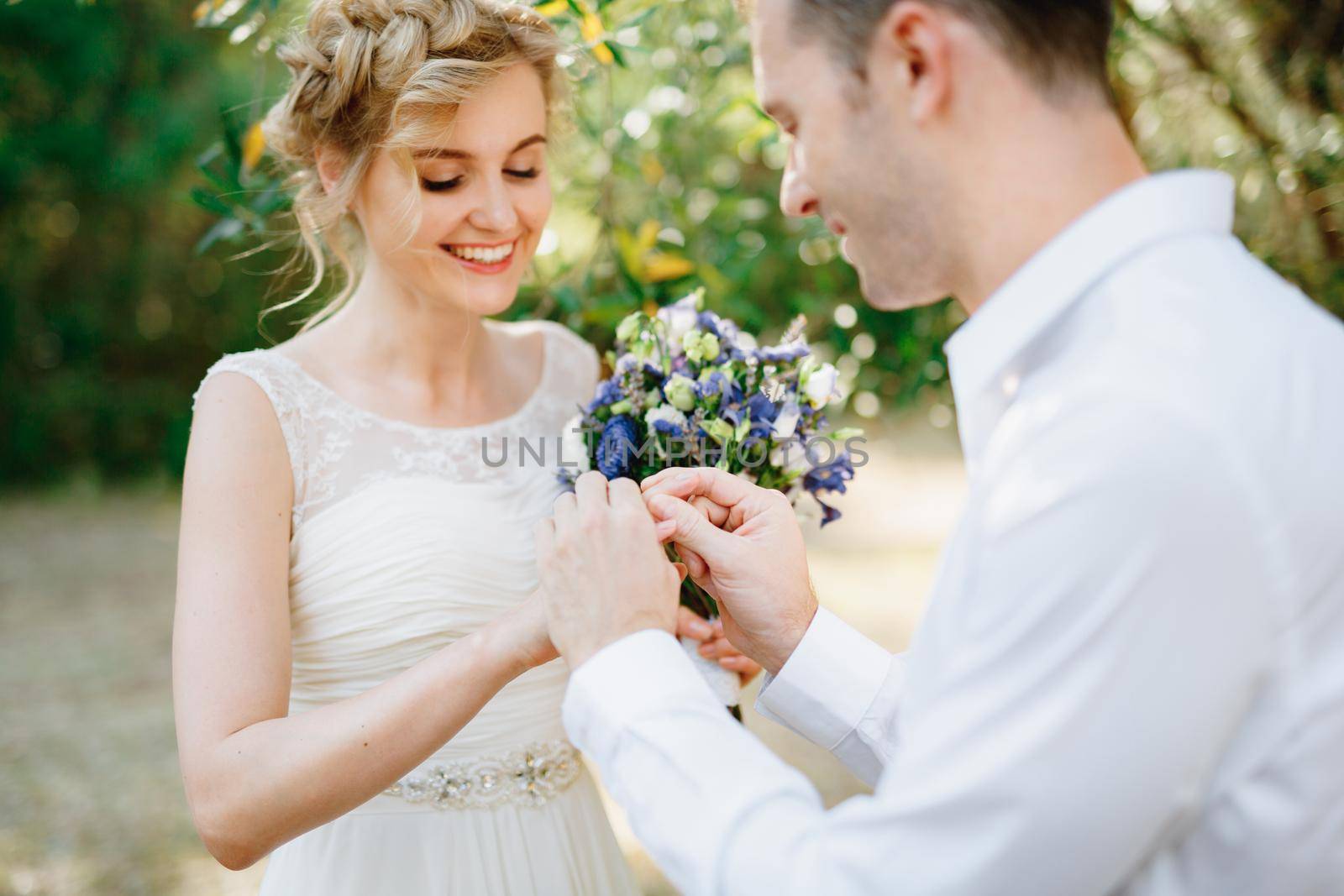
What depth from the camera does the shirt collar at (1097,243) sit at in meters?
1.16

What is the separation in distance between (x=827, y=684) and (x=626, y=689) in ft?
2.17

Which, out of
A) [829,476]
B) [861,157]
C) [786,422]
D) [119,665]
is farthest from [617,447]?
[119,665]

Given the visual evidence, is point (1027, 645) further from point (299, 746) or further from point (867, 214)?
point (299, 746)


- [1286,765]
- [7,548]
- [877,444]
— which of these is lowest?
[7,548]

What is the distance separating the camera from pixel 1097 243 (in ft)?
3.84

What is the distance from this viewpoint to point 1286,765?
1.03m

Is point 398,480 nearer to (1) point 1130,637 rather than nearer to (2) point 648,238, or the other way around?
(2) point 648,238

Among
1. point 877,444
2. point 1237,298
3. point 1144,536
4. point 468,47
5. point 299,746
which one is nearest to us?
point 1144,536

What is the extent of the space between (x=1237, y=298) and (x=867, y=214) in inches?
17.3

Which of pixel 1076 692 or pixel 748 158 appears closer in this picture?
pixel 1076 692

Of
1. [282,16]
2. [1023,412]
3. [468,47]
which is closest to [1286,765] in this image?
[1023,412]

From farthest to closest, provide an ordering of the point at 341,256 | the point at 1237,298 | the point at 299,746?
the point at 341,256
the point at 299,746
the point at 1237,298

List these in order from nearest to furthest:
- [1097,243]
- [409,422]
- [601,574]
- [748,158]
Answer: [1097,243], [601,574], [409,422], [748,158]

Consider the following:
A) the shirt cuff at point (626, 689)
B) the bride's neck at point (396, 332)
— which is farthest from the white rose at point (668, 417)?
the shirt cuff at point (626, 689)
